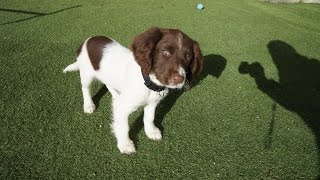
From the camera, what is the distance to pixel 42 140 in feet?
12.7

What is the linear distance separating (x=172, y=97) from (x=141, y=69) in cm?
169

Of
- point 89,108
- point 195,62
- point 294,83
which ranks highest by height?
point 195,62

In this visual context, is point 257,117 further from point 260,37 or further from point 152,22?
point 152,22

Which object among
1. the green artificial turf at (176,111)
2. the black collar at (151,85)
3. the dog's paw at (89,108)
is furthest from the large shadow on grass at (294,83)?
the dog's paw at (89,108)

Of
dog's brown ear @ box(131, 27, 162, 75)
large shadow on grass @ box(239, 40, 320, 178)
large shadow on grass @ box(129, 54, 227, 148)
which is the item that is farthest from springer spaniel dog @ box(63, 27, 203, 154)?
large shadow on grass @ box(239, 40, 320, 178)

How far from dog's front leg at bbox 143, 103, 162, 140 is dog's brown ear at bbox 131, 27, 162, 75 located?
810 millimetres

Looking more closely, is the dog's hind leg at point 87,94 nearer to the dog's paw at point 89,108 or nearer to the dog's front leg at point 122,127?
the dog's paw at point 89,108

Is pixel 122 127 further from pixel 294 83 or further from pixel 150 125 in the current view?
pixel 294 83

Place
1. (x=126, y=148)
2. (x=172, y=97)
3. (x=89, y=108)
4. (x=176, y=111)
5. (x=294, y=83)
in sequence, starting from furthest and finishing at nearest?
(x=294, y=83) < (x=172, y=97) < (x=176, y=111) < (x=89, y=108) < (x=126, y=148)

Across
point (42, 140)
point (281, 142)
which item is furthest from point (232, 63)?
point (42, 140)

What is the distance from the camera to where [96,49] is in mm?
4234

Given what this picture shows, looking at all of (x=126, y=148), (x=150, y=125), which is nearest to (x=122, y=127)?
(x=126, y=148)

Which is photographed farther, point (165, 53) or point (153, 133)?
point (153, 133)

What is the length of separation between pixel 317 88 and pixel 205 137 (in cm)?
257
